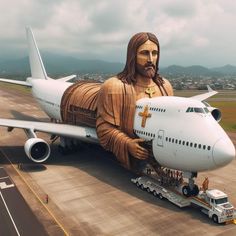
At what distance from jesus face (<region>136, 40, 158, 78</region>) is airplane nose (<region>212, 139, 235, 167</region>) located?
32.2ft

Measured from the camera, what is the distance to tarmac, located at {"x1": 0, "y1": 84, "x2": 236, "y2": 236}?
2122 cm

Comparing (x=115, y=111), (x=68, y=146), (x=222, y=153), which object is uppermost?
(x=115, y=111)

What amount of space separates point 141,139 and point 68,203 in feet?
24.7

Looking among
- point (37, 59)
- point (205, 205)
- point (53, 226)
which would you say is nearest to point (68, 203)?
point (53, 226)

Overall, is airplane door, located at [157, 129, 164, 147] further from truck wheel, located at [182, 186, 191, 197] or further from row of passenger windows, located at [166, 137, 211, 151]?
truck wheel, located at [182, 186, 191, 197]

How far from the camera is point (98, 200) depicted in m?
25.5

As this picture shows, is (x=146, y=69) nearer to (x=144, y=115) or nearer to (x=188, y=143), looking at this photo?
(x=144, y=115)

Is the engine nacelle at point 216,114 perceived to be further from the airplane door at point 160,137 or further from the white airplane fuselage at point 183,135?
the airplane door at point 160,137

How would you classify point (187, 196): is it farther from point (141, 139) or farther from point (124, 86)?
point (124, 86)

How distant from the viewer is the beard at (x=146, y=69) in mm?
29469

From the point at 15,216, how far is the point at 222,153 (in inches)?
549

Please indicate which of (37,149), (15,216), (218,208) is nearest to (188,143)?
(218,208)

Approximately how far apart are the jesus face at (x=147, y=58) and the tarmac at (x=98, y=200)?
9.42 metres

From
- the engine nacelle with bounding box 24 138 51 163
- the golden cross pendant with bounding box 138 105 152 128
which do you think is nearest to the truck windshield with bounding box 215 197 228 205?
the golden cross pendant with bounding box 138 105 152 128
